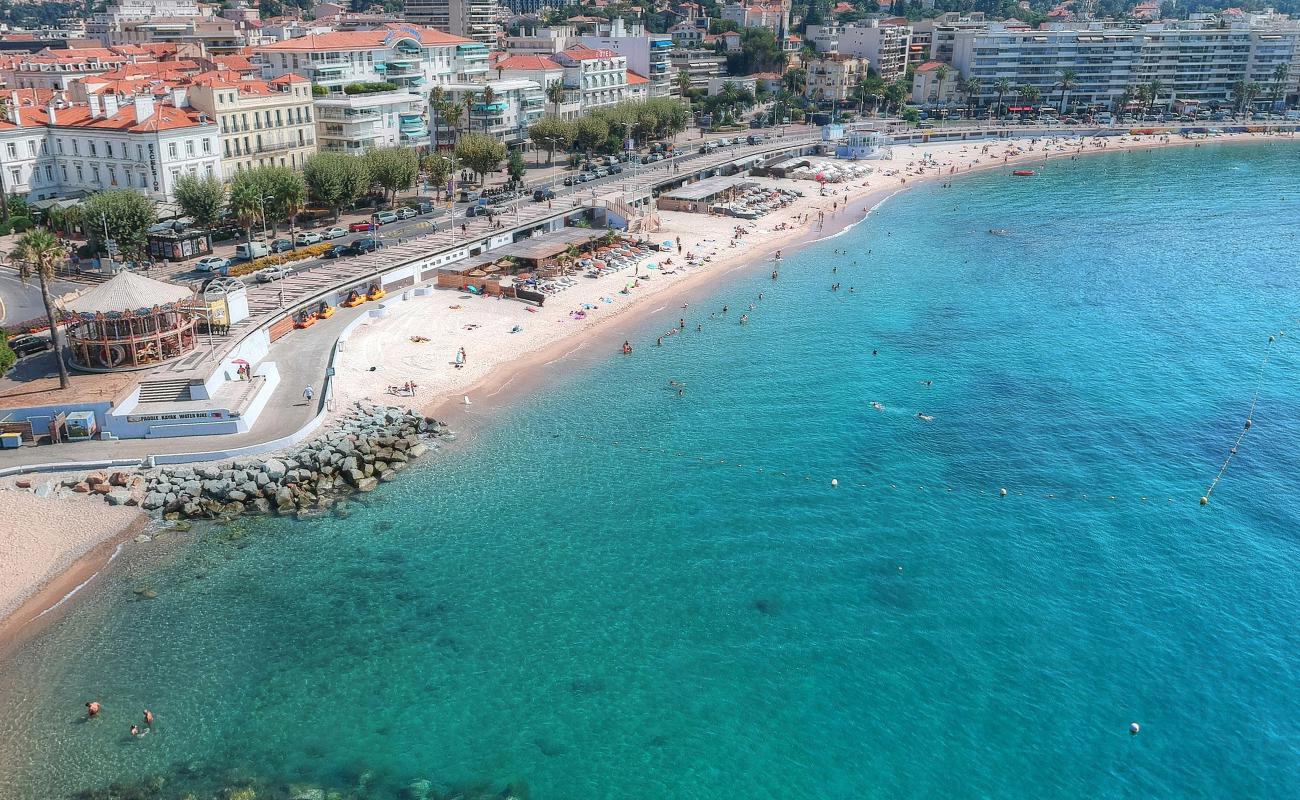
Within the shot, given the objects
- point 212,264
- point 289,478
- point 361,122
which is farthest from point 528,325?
point 361,122

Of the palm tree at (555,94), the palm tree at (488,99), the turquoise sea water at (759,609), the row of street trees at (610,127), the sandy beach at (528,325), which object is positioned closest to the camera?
the turquoise sea water at (759,609)

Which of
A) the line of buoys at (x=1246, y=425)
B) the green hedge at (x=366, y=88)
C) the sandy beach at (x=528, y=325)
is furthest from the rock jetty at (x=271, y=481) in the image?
the green hedge at (x=366, y=88)

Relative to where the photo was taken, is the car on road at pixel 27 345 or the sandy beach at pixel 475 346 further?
the car on road at pixel 27 345

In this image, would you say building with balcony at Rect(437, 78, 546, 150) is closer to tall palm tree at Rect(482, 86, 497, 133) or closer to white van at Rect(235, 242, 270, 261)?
tall palm tree at Rect(482, 86, 497, 133)

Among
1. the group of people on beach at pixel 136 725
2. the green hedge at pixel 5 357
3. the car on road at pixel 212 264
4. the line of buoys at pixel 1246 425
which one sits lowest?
the group of people on beach at pixel 136 725

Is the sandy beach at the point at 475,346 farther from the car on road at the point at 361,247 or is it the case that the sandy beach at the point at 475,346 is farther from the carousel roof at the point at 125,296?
the carousel roof at the point at 125,296

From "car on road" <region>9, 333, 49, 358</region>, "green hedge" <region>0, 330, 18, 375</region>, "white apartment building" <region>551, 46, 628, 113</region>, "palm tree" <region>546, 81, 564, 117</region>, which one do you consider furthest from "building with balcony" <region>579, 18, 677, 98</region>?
"green hedge" <region>0, 330, 18, 375</region>

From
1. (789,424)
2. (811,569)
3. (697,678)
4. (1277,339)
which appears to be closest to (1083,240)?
(1277,339)

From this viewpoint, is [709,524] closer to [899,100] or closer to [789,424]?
[789,424]
